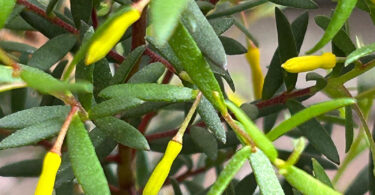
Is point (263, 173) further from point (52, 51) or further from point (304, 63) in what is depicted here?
point (52, 51)

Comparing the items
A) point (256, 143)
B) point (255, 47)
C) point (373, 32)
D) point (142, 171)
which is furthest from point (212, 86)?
point (373, 32)

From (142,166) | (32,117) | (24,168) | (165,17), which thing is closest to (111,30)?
(165,17)

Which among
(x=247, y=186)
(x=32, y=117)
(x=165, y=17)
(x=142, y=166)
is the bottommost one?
(x=142, y=166)

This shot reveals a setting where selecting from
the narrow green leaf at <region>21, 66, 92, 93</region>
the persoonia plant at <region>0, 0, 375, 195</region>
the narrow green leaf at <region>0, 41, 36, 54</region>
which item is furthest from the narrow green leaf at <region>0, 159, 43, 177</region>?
the narrow green leaf at <region>21, 66, 92, 93</region>

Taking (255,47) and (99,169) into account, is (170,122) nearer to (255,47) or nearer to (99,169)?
(255,47)

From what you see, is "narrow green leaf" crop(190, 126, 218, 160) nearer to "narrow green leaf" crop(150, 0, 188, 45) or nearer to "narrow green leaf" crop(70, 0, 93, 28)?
"narrow green leaf" crop(70, 0, 93, 28)

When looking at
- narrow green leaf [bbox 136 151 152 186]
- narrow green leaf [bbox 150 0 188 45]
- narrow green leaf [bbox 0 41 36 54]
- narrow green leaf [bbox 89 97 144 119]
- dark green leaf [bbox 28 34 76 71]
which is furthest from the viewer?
narrow green leaf [bbox 136 151 152 186]
